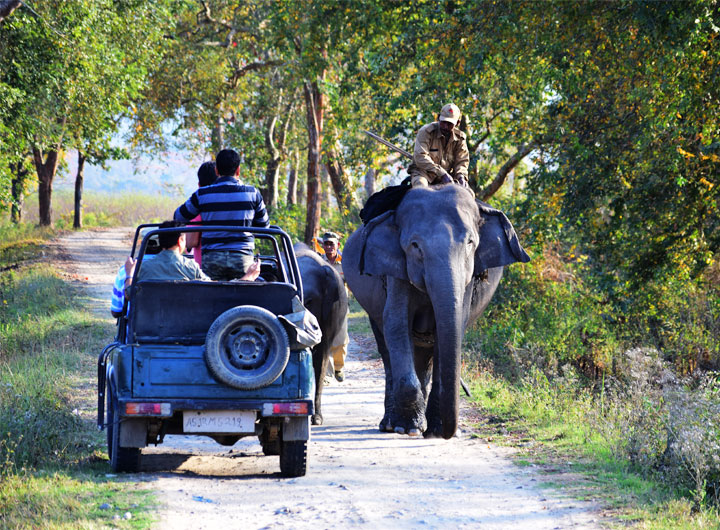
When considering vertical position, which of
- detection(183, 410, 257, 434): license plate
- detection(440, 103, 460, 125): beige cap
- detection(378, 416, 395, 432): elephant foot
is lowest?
detection(378, 416, 395, 432): elephant foot

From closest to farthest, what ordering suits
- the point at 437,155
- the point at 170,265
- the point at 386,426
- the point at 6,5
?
the point at 170,265 < the point at 386,426 < the point at 437,155 < the point at 6,5

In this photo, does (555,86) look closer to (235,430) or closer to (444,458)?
(444,458)

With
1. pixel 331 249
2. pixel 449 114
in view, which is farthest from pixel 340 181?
pixel 449 114

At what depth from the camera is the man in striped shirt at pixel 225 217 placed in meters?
8.08

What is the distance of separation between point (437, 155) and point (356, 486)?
4378 mm

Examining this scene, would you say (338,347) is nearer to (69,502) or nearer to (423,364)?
(423,364)

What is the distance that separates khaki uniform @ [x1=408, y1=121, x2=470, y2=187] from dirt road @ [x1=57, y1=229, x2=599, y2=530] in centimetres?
274

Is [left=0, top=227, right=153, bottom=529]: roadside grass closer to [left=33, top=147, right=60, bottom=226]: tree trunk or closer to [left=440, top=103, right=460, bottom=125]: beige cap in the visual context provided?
[left=440, top=103, right=460, bottom=125]: beige cap

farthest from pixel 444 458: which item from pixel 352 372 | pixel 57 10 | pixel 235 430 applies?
pixel 57 10

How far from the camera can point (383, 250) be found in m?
9.55

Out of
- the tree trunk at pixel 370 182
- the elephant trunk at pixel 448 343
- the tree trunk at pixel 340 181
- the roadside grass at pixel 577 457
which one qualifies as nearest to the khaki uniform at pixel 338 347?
the roadside grass at pixel 577 457

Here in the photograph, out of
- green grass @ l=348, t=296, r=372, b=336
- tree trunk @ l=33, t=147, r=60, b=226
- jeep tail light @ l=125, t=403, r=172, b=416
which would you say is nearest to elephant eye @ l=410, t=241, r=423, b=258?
jeep tail light @ l=125, t=403, r=172, b=416

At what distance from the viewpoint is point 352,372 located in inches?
555

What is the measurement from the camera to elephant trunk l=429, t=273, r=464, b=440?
828cm
